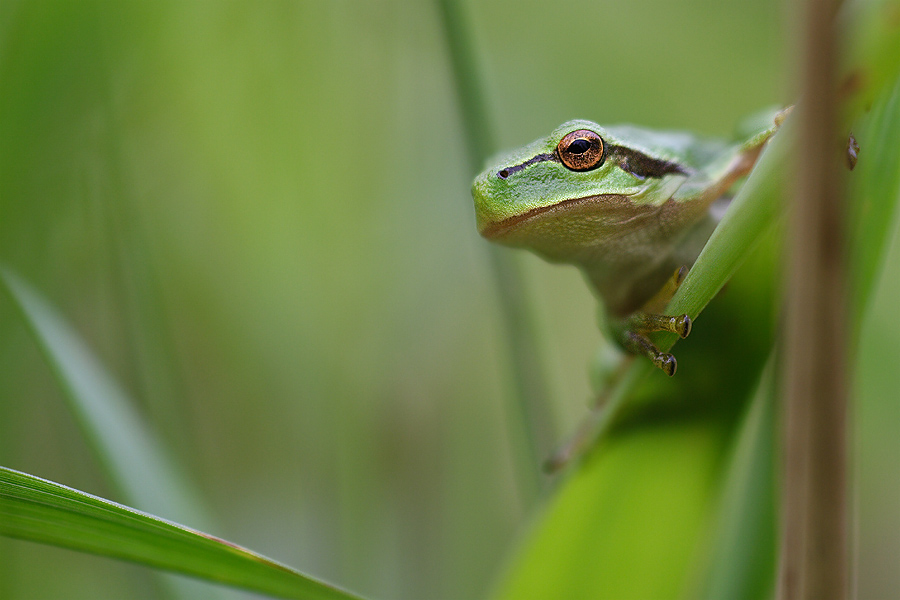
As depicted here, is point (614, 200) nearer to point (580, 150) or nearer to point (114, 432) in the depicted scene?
point (580, 150)

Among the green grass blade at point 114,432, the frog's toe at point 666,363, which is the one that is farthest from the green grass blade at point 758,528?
the green grass blade at point 114,432

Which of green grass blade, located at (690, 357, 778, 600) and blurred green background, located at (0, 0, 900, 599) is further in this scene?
blurred green background, located at (0, 0, 900, 599)

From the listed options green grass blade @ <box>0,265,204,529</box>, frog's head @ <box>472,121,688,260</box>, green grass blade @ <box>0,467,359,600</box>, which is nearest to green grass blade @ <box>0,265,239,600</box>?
green grass blade @ <box>0,265,204,529</box>

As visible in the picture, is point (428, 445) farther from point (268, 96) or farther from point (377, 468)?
point (268, 96)

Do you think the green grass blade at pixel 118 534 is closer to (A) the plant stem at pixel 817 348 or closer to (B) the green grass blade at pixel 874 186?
(A) the plant stem at pixel 817 348

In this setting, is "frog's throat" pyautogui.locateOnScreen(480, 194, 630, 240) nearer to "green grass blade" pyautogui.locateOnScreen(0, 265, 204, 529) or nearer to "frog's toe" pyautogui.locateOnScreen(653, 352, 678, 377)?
"frog's toe" pyautogui.locateOnScreen(653, 352, 678, 377)
